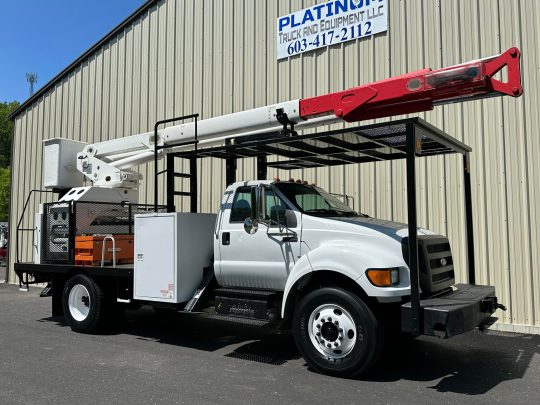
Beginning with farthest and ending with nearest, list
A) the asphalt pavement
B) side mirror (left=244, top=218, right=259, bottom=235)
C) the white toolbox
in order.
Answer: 1. the white toolbox
2. side mirror (left=244, top=218, right=259, bottom=235)
3. the asphalt pavement

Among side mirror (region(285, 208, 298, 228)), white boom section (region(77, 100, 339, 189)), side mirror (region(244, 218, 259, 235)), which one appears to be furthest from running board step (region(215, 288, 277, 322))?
white boom section (region(77, 100, 339, 189))

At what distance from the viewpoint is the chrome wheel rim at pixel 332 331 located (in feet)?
18.3

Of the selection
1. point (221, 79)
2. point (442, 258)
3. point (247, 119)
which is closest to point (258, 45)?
point (221, 79)

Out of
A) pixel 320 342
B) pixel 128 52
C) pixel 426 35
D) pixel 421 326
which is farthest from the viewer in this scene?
pixel 128 52

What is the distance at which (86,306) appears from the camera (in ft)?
27.5

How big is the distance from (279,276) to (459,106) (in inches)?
196

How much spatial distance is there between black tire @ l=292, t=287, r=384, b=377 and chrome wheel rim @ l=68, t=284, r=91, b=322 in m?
4.13

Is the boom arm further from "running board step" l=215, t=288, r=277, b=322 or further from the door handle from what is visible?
"running board step" l=215, t=288, r=277, b=322

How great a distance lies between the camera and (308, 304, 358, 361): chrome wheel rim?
5.57 meters

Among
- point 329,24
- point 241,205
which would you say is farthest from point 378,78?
point 241,205

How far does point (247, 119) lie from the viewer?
7625mm

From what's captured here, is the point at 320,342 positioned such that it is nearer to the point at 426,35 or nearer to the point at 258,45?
the point at 426,35

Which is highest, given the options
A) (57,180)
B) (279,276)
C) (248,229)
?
(57,180)

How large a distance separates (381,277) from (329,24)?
6861 mm
